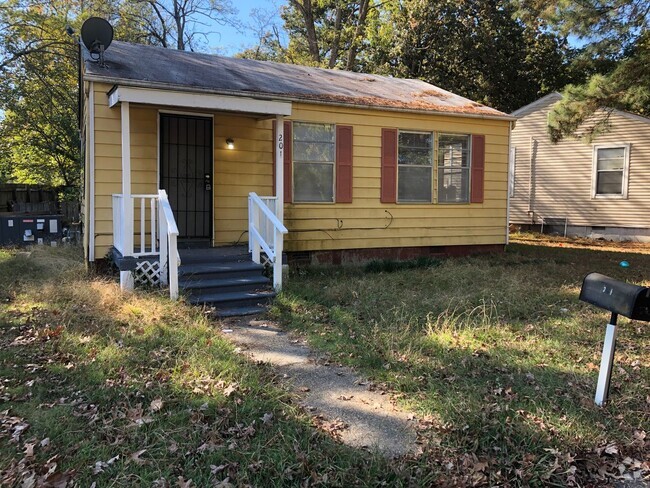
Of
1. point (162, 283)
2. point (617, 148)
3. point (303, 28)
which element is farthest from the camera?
point (303, 28)

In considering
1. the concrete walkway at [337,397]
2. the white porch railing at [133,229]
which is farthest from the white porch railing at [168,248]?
the concrete walkway at [337,397]

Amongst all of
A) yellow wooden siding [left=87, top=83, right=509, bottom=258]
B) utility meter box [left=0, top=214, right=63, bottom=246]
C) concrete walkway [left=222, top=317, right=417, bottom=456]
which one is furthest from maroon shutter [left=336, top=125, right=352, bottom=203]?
utility meter box [left=0, top=214, right=63, bottom=246]

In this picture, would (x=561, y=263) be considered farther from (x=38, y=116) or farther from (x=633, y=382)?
(x=38, y=116)

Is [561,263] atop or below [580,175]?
below

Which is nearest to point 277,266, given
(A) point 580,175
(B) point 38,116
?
(A) point 580,175

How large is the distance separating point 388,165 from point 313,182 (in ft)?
4.90

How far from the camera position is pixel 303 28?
82.5ft

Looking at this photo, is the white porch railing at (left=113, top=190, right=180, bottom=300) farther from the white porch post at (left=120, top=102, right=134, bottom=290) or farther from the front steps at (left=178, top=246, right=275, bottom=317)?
the front steps at (left=178, top=246, right=275, bottom=317)

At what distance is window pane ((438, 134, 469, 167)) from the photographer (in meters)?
A: 9.80

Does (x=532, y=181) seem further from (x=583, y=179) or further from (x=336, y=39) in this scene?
(x=336, y=39)

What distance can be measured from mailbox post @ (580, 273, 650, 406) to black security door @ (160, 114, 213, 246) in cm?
595

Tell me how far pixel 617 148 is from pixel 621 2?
6893 millimetres

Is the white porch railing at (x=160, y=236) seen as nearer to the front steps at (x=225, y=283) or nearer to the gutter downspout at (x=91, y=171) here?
the front steps at (x=225, y=283)

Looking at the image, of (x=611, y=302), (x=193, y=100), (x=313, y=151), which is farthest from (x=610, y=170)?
(x=611, y=302)
